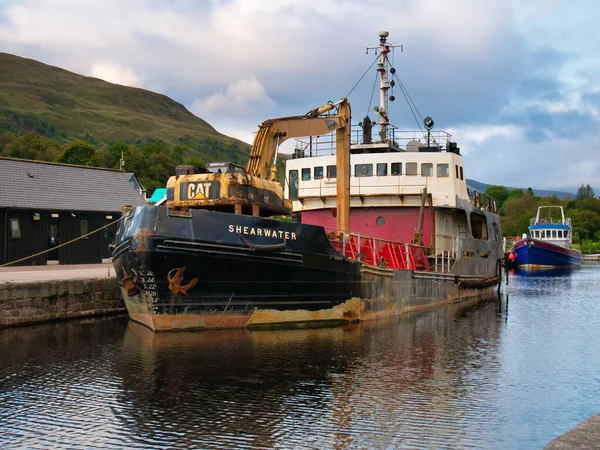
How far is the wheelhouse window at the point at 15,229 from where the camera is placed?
90.5 feet

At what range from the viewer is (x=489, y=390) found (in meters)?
11.8

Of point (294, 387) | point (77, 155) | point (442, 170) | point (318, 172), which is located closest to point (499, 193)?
point (77, 155)

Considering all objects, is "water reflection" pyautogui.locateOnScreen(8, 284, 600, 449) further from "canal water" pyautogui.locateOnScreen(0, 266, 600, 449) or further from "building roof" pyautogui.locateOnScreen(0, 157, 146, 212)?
"building roof" pyautogui.locateOnScreen(0, 157, 146, 212)

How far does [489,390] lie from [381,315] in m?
8.82

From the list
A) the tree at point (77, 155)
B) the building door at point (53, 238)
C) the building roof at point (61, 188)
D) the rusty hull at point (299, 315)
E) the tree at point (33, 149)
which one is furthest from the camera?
the tree at point (33, 149)

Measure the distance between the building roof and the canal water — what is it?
38.2ft

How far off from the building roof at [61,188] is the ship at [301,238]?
394 inches

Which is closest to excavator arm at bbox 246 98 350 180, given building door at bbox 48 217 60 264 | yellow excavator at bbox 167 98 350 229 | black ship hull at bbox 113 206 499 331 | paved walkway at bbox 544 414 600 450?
yellow excavator at bbox 167 98 350 229

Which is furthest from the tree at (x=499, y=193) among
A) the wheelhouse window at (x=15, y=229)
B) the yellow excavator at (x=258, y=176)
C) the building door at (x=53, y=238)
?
the yellow excavator at (x=258, y=176)

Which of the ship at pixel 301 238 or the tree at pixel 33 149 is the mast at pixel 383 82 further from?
the tree at pixel 33 149

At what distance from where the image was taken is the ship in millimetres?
15961

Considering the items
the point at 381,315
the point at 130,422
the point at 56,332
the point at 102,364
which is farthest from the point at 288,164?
the point at 130,422

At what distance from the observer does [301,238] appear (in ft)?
56.7

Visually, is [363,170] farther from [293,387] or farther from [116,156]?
[116,156]
